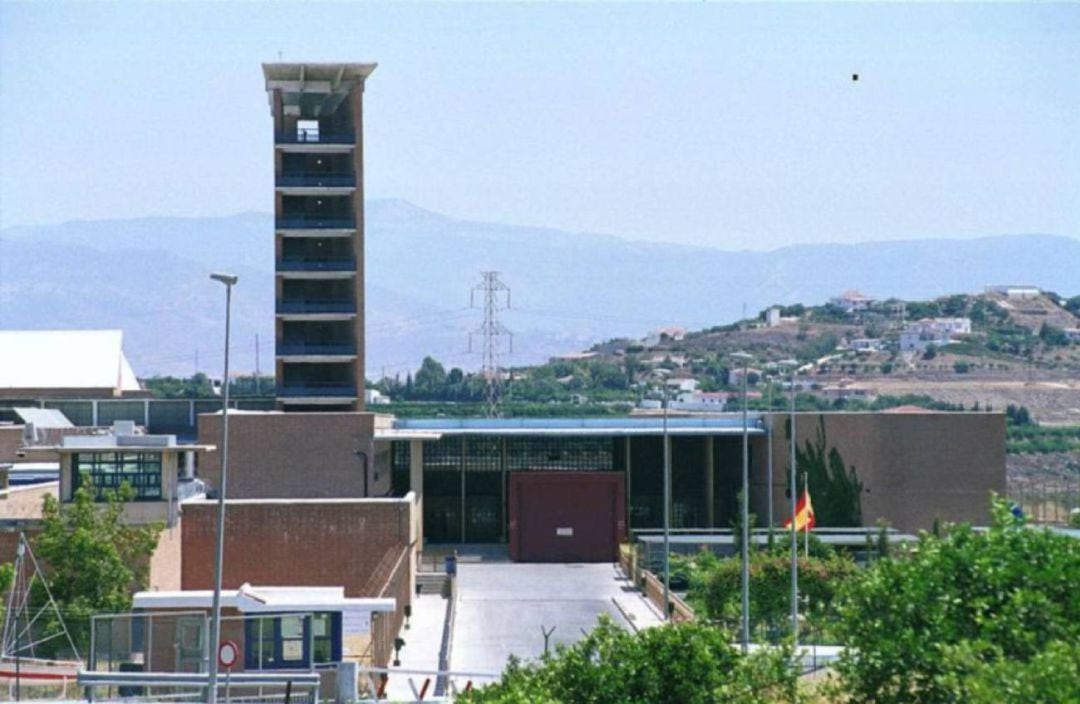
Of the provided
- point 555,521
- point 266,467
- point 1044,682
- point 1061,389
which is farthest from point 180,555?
point 1061,389

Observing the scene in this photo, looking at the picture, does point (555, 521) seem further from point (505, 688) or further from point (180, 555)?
point (505, 688)

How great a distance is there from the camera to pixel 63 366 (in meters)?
111

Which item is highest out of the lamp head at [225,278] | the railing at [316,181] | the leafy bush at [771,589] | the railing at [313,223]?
the railing at [316,181]

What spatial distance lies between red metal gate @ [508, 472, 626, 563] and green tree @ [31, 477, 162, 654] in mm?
30271

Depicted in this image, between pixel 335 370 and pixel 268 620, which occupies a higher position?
pixel 335 370

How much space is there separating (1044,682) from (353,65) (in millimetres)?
67478

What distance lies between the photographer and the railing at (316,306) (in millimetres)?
83875

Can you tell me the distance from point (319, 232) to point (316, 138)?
14.0 feet

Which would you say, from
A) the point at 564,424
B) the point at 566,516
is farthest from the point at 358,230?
the point at 566,516

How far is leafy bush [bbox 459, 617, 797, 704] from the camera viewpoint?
2388cm

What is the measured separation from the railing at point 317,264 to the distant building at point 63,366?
1004 inches

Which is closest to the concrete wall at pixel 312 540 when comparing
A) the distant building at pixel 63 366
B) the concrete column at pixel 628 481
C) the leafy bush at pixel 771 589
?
the leafy bush at pixel 771 589

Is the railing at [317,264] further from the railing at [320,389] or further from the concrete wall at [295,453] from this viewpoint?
the concrete wall at [295,453]

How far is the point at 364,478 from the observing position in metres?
70.0
